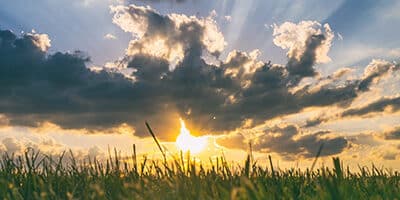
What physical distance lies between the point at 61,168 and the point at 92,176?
607 mm

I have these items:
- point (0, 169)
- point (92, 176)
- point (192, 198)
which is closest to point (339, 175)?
point (192, 198)

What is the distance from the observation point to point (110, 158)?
8.52m

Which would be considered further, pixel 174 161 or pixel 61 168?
pixel 61 168

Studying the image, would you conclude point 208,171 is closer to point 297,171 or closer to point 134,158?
point 134,158

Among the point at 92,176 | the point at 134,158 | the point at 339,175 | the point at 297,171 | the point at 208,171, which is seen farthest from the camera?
the point at 297,171

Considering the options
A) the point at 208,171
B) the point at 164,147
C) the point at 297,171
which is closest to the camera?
the point at 164,147

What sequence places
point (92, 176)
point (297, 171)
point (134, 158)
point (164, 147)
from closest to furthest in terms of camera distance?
point (164, 147)
point (134, 158)
point (92, 176)
point (297, 171)

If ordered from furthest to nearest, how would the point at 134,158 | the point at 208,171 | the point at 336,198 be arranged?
1. the point at 208,171
2. the point at 134,158
3. the point at 336,198

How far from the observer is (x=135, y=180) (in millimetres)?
7898

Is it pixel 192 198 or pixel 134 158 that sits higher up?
pixel 134 158

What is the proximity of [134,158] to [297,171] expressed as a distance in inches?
170

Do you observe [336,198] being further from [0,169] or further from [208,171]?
[0,169]

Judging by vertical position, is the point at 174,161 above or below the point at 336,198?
above

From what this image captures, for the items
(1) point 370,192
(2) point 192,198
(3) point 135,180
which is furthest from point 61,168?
(1) point 370,192
